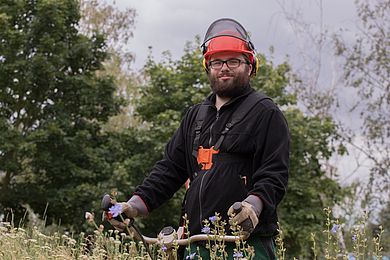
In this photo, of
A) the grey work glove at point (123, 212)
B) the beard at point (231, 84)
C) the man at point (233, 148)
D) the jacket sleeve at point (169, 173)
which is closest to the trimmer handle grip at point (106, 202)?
the grey work glove at point (123, 212)

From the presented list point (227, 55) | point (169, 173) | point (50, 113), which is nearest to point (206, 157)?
point (169, 173)

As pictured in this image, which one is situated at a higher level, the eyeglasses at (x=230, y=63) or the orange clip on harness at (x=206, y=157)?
the eyeglasses at (x=230, y=63)

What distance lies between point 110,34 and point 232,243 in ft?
77.7

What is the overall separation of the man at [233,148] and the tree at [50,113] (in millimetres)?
13396

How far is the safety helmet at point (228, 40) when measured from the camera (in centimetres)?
336

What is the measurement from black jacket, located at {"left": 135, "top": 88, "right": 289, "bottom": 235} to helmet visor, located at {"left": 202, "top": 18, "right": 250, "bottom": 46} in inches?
10.4

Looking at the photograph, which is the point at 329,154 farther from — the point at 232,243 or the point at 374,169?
the point at 232,243

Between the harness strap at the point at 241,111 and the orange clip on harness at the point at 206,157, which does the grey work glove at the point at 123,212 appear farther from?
the harness strap at the point at 241,111

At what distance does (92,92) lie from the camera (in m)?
18.4

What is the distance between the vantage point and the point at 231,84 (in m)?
3.34

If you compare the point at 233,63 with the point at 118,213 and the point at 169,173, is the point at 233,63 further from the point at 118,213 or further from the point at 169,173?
the point at 118,213

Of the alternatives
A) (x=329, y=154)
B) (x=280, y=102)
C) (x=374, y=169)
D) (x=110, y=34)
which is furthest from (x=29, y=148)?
(x=374, y=169)

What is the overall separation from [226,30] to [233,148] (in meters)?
0.58

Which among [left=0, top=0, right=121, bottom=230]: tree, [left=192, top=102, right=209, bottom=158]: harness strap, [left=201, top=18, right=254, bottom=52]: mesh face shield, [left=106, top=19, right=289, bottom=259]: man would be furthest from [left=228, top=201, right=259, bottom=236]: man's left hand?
[left=0, top=0, right=121, bottom=230]: tree
